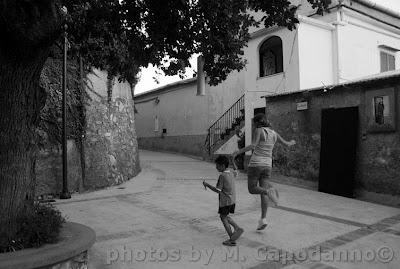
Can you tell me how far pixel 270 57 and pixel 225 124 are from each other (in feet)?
14.8

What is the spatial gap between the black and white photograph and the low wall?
4.59 metres

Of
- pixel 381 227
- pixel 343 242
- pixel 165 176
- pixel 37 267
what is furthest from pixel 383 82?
pixel 37 267

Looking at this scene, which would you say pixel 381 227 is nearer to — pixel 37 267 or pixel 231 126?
pixel 37 267

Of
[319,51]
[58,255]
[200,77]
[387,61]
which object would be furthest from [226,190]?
[387,61]

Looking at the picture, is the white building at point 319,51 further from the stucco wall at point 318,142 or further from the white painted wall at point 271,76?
the stucco wall at point 318,142

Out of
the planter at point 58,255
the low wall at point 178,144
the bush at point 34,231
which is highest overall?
the low wall at point 178,144

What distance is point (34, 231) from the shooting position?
12.5ft

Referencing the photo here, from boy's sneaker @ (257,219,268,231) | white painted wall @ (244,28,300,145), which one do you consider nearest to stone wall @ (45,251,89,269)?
boy's sneaker @ (257,219,268,231)

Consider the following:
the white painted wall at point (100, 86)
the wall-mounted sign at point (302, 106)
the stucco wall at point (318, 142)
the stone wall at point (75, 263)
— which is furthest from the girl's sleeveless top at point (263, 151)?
the white painted wall at point (100, 86)

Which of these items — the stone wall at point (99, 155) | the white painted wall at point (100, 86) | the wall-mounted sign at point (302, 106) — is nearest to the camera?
the stone wall at point (99, 155)

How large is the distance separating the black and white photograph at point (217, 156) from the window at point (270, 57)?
6 centimetres

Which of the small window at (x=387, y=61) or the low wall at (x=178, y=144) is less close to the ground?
the small window at (x=387, y=61)

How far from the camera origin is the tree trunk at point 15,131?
3.87 metres

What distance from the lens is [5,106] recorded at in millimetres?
3924
